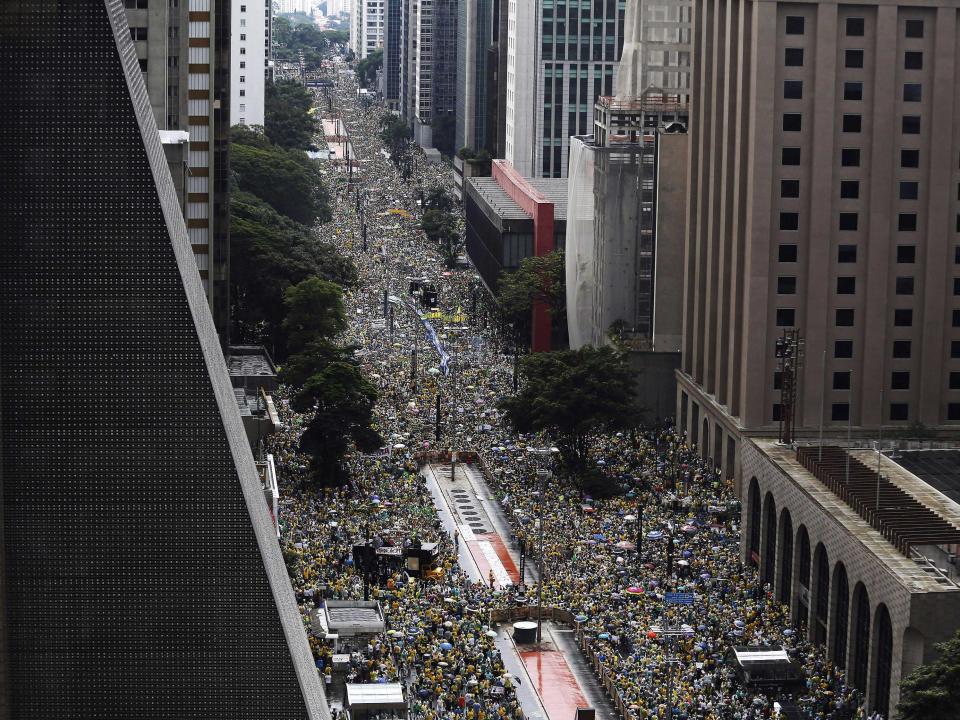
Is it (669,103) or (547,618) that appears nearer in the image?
(547,618)

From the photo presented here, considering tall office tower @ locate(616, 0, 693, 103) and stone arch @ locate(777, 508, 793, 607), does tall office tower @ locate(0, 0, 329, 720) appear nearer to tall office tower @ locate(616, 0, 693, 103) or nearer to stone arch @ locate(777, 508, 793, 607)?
stone arch @ locate(777, 508, 793, 607)

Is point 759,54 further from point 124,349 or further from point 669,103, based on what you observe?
point 124,349

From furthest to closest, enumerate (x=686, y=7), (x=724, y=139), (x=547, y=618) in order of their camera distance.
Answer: (x=686, y=7)
(x=724, y=139)
(x=547, y=618)

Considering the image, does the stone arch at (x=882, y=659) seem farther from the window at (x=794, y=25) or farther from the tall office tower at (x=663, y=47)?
the tall office tower at (x=663, y=47)

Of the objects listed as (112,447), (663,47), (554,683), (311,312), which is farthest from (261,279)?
(112,447)

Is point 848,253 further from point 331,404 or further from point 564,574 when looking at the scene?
point 331,404

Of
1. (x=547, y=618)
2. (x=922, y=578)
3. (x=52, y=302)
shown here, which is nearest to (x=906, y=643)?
(x=922, y=578)
